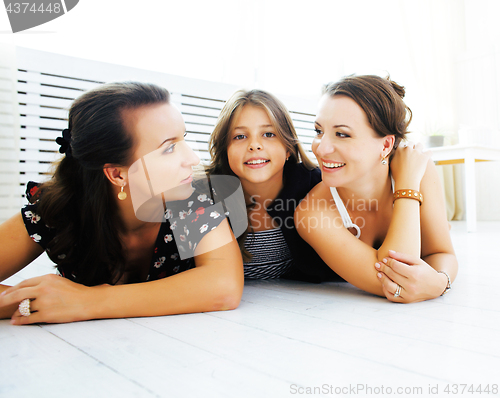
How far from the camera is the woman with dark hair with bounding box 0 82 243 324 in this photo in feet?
3.16

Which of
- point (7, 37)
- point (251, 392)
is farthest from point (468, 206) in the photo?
point (7, 37)

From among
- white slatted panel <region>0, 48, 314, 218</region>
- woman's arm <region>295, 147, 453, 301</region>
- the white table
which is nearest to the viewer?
woman's arm <region>295, 147, 453, 301</region>

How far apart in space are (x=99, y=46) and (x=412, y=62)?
3.15 metres

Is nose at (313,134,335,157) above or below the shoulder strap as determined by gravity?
above

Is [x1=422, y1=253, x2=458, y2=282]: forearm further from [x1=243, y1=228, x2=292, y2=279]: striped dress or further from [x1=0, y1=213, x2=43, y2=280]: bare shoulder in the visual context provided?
[x1=0, y1=213, x2=43, y2=280]: bare shoulder

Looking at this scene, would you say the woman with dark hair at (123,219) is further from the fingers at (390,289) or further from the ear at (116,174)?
the fingers at (390,289)

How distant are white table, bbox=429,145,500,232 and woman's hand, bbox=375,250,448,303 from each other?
224 centimetres

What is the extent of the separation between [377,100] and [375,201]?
339 mm

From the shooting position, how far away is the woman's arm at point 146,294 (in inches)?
35.4

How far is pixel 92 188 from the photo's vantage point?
1.07m

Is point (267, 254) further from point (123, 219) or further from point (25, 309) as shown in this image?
point (25, 309)

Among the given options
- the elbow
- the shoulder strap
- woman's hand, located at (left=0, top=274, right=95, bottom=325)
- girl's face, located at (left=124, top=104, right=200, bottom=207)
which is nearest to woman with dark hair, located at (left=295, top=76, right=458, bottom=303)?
the shoulder strap

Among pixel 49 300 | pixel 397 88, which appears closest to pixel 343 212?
pixel 397 88

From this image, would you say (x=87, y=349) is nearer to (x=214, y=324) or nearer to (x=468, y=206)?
(x=214, y=324)
